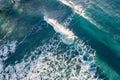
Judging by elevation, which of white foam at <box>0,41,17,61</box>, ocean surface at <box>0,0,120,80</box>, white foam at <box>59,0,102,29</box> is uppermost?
white foam at <box>59,0,102,29</box>

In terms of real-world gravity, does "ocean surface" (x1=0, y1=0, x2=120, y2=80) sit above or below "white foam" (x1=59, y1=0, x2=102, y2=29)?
below

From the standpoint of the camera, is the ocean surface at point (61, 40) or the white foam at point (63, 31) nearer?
the ocean surface at point (61, 40)

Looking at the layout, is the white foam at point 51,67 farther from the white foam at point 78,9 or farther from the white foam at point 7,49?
the white foam at point 78,9

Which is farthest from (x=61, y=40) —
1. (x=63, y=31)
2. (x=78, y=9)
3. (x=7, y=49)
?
(x=7, y=49)

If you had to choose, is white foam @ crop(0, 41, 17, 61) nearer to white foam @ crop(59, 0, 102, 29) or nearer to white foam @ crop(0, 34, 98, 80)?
white foam @ crop(0, 34, 98, 80)

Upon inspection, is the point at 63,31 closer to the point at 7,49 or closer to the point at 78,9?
the point at 78,9

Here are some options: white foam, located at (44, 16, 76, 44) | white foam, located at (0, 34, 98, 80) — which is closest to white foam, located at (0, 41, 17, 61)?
white foam, located at (0, 34, 98, 80)

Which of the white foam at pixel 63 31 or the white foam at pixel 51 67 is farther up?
the white foam at pixel 63 31

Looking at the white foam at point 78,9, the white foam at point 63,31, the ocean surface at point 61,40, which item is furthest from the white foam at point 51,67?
the white foam at point 78,9

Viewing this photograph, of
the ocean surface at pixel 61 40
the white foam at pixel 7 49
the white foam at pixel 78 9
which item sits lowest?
the white foam at pixel 7 49
